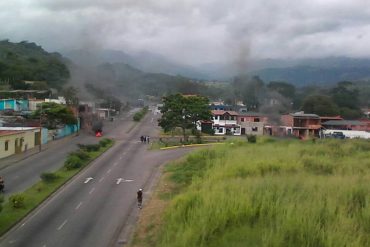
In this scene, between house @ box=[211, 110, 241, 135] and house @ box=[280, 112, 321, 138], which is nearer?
house @ box=[280, 112, 321, 138]

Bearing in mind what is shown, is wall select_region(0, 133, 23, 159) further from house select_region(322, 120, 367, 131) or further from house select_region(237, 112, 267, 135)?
house select_region(322, 120, 367, 131)

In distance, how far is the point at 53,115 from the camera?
66.7m

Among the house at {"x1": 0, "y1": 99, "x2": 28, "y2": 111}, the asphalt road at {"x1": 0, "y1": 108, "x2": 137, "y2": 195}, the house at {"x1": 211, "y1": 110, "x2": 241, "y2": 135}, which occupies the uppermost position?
the house at {"x1": 0, "y1": 99, "x2": 28, "y2": 111}

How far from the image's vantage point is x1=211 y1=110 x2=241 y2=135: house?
8675cm

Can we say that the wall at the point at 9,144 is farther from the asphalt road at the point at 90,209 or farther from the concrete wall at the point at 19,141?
the asphalt road at the point at 90,209

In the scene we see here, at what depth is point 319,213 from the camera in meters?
18.8

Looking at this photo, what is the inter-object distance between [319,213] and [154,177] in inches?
830

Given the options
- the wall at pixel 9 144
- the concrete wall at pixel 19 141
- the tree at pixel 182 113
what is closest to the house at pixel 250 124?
the tree at pixel 182 113

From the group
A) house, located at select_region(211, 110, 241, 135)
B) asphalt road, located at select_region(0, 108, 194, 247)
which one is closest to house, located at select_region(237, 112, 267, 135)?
→ house, located at select_region(211, 110, 241, 135)

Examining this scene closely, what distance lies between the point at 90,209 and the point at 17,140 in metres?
25.6

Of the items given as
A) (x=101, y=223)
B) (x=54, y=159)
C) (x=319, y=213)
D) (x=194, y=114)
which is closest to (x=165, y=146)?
(x=194, y=114)

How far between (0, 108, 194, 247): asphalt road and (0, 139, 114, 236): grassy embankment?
0.48 meters

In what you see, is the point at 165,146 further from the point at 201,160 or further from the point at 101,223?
the point at 101,223

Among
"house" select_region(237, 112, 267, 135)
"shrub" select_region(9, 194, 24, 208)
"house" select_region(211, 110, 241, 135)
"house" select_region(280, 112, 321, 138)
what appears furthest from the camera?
"house" select_region(237, 112, 267, 135)
